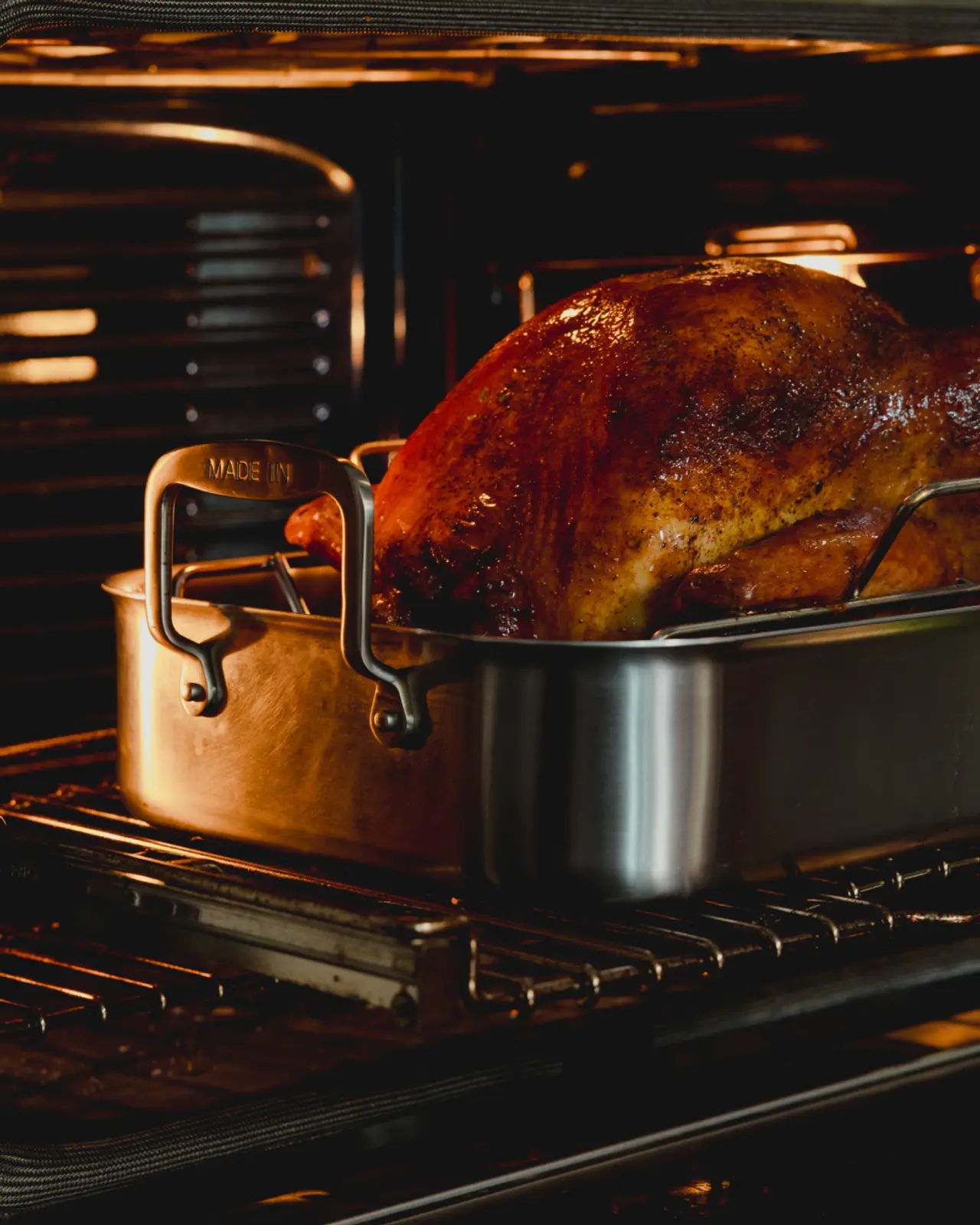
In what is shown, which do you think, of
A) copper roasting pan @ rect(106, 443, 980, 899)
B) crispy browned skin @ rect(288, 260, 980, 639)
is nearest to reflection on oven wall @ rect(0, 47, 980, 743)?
crispy browned skin @ rect(288, 260, 980, 639)

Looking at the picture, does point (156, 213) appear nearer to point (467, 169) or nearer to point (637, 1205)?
point (467, 169)

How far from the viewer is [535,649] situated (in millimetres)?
1331

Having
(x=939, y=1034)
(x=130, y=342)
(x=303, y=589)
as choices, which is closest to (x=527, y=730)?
(x=303, y=589)

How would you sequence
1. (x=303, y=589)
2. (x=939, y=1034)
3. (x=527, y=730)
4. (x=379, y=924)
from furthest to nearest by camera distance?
(x=939, y=1034) < (x=303, y=589) < (x=527, y=730) < (x=379, y=924)

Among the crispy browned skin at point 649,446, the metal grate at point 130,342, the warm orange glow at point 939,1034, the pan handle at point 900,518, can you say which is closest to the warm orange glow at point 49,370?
the metal grate at point 130,342

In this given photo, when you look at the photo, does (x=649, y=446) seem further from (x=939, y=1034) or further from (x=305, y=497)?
(x=939, y=1034)

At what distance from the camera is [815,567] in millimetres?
1583

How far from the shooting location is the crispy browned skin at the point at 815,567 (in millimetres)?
1538

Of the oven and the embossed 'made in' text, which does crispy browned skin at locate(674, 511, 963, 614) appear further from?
the embossed 'made in' text

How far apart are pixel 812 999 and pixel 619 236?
840mm

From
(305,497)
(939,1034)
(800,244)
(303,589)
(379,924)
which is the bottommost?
(939,1034)

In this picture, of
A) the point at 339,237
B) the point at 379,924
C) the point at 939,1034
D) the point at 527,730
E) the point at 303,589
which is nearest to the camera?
the point at 379,924

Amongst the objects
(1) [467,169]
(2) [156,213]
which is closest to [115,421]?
(2) [156,213]

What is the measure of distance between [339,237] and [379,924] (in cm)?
112
